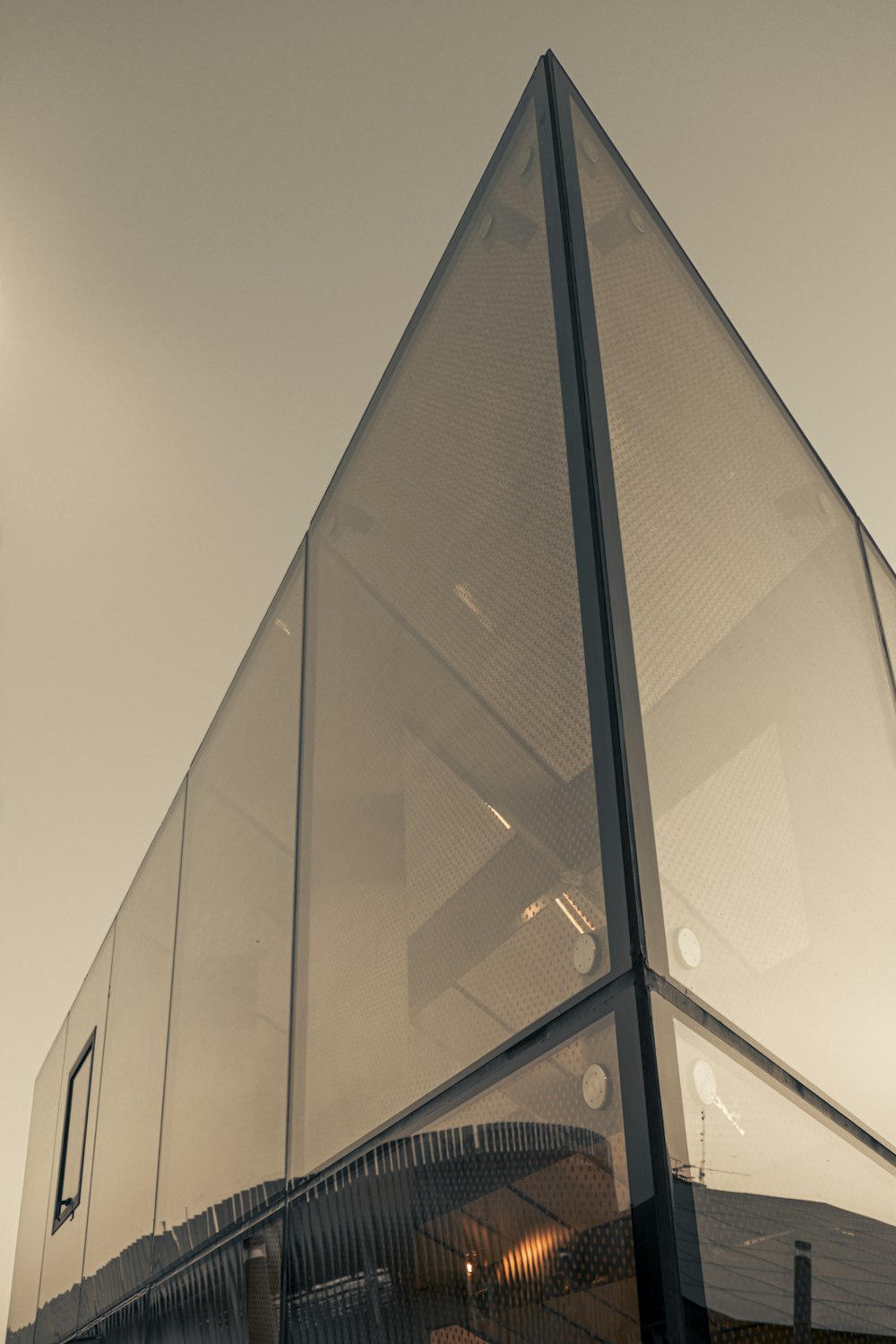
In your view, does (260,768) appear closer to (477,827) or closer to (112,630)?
(477,827)

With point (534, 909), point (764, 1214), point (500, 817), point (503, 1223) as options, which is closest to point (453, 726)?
point (500, 817)

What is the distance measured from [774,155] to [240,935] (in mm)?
2874

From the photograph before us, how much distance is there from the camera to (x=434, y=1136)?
181 cm

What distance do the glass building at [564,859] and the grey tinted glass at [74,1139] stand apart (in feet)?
7.47

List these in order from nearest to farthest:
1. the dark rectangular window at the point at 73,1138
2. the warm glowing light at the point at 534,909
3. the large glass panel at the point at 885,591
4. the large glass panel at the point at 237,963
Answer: the warm glowing light at the point at 534,909 → the large glass panel at the point at 237,963 → the large glass panel at the point at 885,591 → the dark rectangular window at the point at 73,1138

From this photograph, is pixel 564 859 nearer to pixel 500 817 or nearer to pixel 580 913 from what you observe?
pixel 580 913

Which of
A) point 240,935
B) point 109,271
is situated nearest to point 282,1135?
point 240,935

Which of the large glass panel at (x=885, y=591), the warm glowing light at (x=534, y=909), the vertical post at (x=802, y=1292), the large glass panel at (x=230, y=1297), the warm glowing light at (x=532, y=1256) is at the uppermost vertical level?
the large glass panel at (x=885, y=591)

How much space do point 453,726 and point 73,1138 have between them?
4.68 m

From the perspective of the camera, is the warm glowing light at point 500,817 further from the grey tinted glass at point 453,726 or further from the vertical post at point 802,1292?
the vertical post at point 802,1292

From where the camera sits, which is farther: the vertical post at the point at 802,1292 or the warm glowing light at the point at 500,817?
the warm glowing light at the point at 500,817

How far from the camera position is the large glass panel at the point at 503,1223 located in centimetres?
138

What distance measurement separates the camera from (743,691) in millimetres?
2012

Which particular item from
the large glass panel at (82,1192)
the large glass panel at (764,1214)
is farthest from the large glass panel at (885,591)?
the large glass panel at (82,1192)
